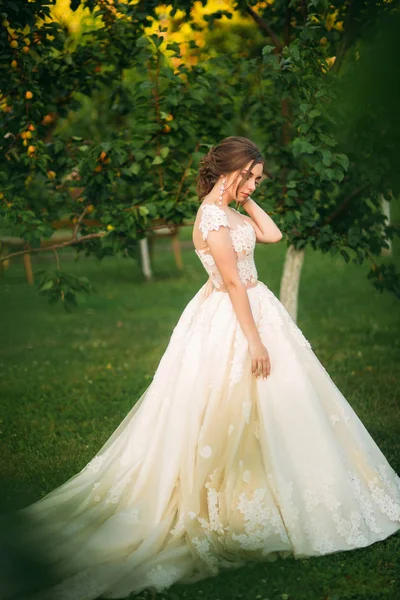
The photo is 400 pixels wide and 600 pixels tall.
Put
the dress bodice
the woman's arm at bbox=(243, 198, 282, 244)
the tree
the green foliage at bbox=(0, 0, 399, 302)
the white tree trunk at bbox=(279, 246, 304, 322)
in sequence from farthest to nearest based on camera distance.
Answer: the white tree trunk at bbox=(279, 246, 304, 322)
the tree
the green foliage at bbox=(0, 0, 399, 302)
the woman's arm at bbox=(243, 198, 282, 244)
the dress bodice

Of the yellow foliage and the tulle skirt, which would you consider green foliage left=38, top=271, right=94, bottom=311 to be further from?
the yellow foliage

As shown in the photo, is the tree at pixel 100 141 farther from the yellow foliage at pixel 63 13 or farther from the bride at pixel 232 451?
the bride at pixel 232 451

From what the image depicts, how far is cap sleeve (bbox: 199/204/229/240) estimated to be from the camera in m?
3.88

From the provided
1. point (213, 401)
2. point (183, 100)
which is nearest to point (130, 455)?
point (213, 401)

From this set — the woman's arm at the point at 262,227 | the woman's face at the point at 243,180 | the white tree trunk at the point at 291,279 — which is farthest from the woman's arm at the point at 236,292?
the white tree trunk at the point at 291,279

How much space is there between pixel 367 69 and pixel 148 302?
39.7 feet

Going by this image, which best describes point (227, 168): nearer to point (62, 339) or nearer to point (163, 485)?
point (163, 485)

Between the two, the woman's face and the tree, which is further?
the tree

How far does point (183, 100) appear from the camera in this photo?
19.0ft

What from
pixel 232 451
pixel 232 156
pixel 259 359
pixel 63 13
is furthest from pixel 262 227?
pixel 63 13

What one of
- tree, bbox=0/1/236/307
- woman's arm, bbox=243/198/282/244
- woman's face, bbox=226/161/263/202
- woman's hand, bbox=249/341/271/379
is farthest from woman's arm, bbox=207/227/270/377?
tree, bbox=0/1/236/307

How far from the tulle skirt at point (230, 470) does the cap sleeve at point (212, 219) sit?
0.45 metres

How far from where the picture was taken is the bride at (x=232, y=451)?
3811mm

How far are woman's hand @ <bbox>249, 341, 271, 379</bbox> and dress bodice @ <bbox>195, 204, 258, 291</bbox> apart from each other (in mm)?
404
